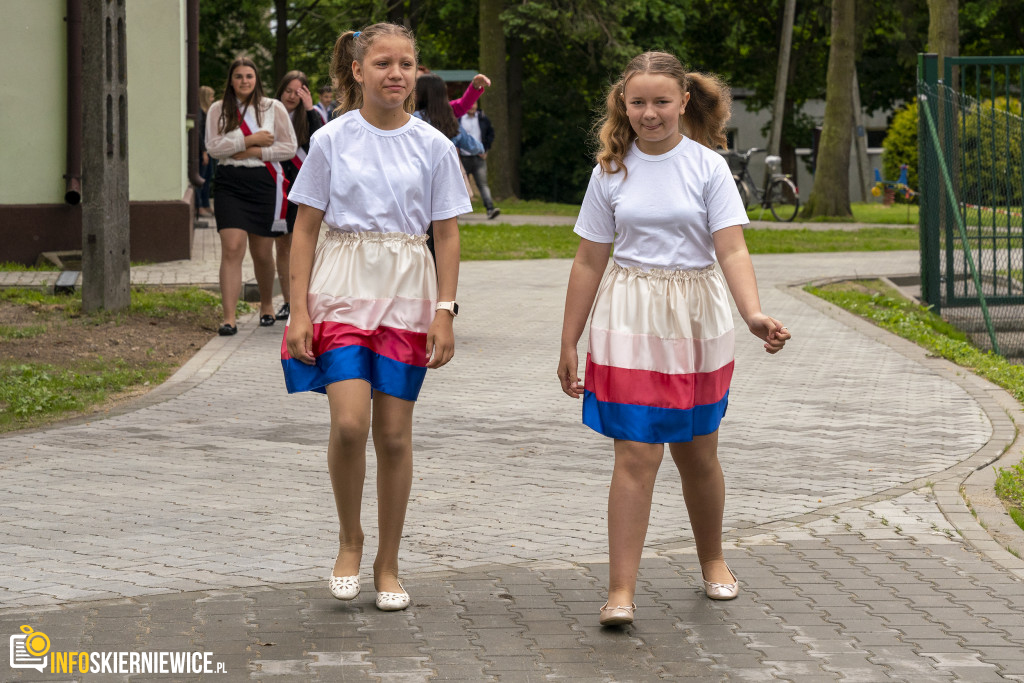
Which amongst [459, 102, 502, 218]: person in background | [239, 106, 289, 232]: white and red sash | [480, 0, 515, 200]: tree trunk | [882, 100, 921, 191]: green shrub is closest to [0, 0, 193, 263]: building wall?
[239, 106, 289, 232]: white and red sash

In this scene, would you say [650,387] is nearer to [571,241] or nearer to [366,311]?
[366,311]

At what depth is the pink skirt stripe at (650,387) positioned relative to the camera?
4.28 metres

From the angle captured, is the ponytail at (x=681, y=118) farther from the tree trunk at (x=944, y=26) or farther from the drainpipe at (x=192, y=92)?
the drainpipe at (x=192, y=92)

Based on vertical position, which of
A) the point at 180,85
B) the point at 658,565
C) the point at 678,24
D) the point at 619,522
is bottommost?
the point at 658,565

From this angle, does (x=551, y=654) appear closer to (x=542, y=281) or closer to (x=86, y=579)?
(x=86, y=579)

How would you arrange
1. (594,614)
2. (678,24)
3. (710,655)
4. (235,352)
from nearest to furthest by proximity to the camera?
(710,655)
(594,614)
(235,352)
(678,24)

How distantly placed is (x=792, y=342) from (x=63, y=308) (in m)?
5.83

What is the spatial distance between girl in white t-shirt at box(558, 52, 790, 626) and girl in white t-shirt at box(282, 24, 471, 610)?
471 mm

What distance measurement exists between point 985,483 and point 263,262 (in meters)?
6.05

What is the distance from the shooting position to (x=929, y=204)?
40.9 ft

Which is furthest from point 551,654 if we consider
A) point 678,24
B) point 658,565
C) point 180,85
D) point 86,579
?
point 678,24

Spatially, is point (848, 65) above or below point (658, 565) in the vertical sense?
above

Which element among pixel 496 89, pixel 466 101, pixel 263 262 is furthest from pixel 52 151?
pixel 496 89

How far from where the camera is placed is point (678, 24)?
33.8m
